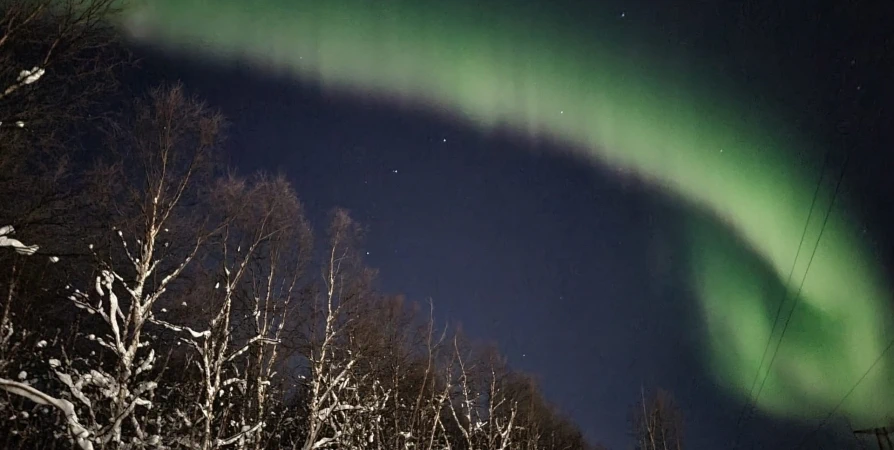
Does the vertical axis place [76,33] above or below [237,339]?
above

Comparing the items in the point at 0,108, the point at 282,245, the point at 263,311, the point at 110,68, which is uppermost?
the point at 110,68

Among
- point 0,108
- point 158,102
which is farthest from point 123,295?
point 0,108

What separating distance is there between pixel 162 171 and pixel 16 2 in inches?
183

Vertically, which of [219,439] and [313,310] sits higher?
[313,310]

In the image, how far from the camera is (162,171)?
9.71m

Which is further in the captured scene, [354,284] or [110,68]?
[354,284]

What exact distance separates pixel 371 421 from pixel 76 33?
609 inches

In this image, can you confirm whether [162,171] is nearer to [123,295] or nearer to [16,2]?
[16,2]

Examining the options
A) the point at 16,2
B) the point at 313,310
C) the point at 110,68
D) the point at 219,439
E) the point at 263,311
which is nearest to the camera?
the point at 16,2

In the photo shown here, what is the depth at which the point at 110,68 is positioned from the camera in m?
5.68

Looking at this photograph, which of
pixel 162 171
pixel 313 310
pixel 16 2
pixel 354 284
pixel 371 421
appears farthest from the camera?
pixel 371 421

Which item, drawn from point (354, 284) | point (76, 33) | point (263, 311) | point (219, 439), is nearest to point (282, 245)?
point (263, 311)

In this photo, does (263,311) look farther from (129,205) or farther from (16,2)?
(16,2)

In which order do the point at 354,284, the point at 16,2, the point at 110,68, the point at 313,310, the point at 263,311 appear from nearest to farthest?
the point at 16,2 < the point at 110,68 < the point at 263,311 < the point at 313,310 < the point at 354,284
